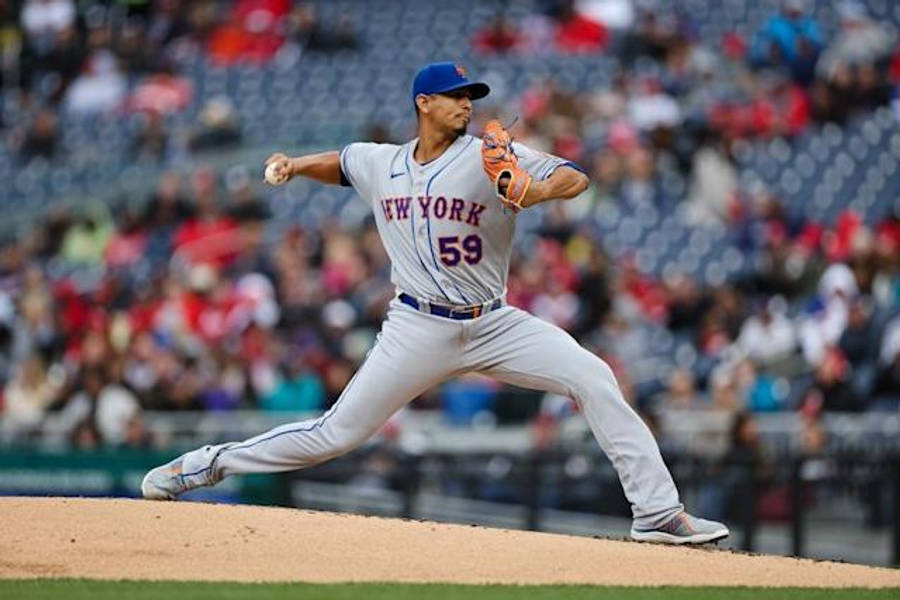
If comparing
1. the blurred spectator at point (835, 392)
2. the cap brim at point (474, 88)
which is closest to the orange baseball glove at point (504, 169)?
the cap brim at point (474, 88)

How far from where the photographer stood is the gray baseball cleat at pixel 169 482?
8.30 metres

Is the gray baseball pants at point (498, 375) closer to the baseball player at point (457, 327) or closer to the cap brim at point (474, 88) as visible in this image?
the baseball player at point (457, 327)

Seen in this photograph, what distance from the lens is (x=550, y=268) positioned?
15.6m

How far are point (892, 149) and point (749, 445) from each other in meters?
4.54

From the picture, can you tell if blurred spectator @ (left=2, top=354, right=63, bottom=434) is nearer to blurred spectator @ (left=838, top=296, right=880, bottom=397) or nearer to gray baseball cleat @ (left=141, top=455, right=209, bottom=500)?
blurred spectator @ (left=838, top=296, right=880, bottom=397)

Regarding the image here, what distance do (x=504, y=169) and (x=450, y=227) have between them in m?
0.42

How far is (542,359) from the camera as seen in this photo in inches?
308

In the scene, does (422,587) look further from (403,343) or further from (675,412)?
(675,412)

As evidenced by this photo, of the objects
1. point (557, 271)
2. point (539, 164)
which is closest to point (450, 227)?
point (539, 164)

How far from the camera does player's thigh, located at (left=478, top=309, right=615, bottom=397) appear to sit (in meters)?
7.79

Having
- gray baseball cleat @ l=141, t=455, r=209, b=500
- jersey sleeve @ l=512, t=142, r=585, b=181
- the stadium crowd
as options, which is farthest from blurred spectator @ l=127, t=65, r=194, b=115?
jersey sleeve @ l=512, t=142, r=585, b=181

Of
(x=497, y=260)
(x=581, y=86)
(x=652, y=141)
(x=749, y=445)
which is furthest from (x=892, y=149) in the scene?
(x=497, y=260)

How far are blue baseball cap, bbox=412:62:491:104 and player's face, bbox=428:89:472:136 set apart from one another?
37 mm

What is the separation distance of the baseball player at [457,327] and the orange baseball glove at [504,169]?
17cm
